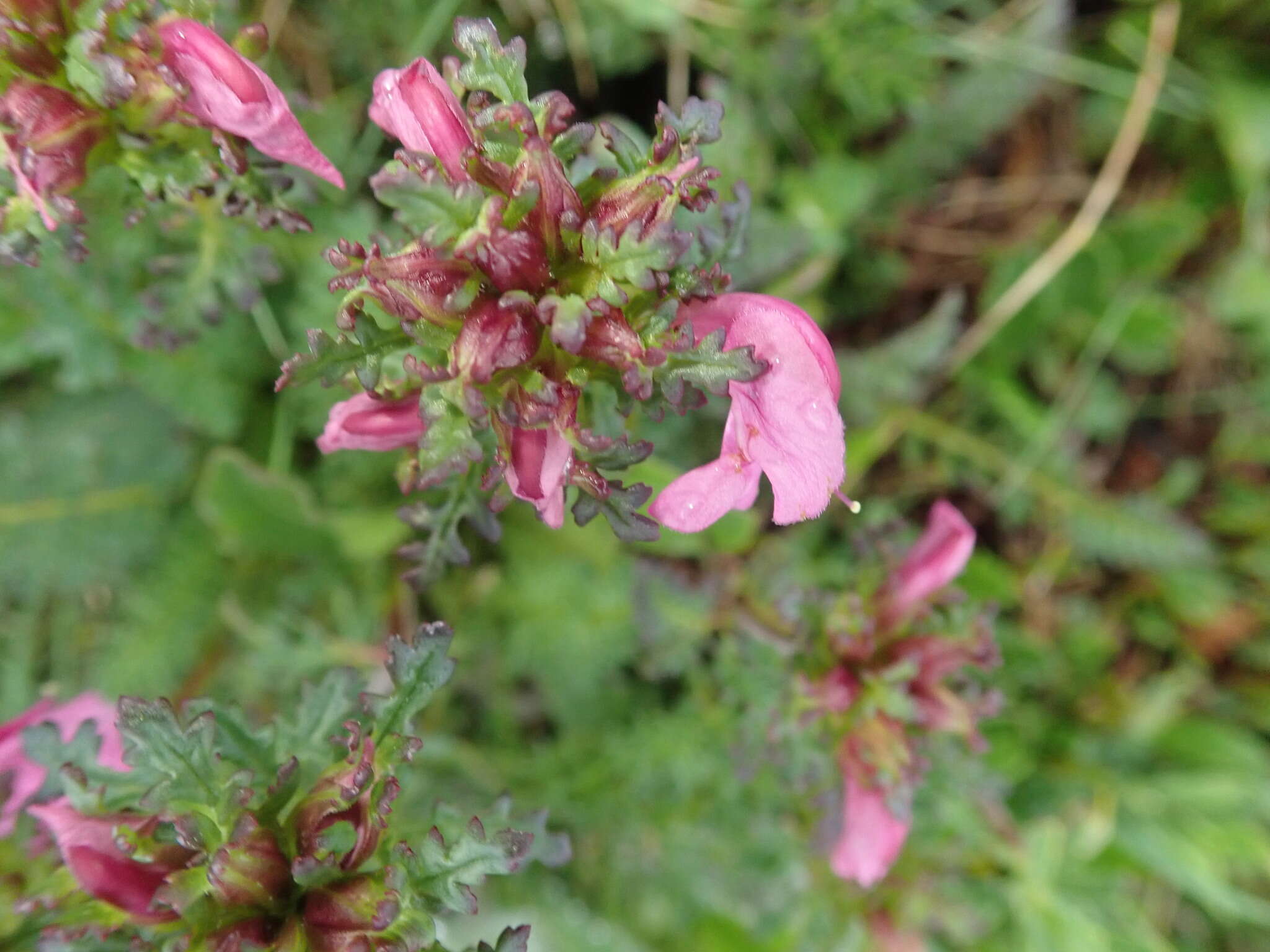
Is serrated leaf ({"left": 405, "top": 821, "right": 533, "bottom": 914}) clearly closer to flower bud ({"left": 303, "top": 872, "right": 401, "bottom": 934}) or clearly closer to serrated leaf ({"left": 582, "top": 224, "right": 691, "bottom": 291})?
flower bud ({"left": 303, "top": 872, "right": 401, "bottom": 934})

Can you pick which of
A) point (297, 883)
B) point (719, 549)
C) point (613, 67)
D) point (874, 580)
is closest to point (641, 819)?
point (719, 549)

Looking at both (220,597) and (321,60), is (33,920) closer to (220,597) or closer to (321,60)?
(220,597)

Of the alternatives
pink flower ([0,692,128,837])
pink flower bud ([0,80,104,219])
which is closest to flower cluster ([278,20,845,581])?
pink flower bud ([0,80,104,219])

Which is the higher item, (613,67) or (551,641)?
(613,67)

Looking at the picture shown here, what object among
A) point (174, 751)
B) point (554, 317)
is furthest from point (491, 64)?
point (174, 751)

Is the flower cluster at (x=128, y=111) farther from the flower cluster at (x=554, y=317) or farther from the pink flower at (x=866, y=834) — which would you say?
the pink flower at (x=866, y=834)

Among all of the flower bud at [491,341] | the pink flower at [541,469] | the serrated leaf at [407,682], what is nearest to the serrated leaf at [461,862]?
the serrated leaf at [407,682]

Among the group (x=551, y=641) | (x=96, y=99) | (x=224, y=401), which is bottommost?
(x=551, y=641)

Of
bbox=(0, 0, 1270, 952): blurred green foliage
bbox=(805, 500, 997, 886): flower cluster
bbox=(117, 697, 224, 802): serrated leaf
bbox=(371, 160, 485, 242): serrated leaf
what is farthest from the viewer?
bbox=(0, 0, 1270, 952): blurred green foliage
